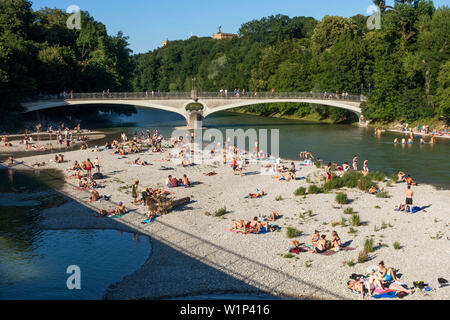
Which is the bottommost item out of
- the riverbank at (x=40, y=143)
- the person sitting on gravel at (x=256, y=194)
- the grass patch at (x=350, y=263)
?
the grass patch at (x=350, y=263)

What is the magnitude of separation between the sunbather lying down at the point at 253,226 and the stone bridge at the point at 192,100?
4867 cm

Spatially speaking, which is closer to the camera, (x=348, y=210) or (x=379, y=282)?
(x=379, y=282)

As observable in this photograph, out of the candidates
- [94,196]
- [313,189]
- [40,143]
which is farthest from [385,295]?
[40,143]

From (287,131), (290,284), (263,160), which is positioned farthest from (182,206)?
(287,131)

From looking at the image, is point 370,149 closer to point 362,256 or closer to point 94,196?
point 94,196

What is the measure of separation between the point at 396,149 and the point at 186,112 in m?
35.0

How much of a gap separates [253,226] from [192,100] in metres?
50.3

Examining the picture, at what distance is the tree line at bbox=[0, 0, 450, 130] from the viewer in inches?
2213

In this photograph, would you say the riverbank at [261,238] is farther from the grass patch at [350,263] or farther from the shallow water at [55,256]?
the shallow water at [55,256]

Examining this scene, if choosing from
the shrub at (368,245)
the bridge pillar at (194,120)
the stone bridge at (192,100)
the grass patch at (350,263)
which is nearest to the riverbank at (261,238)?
the grass patch at (350,263)

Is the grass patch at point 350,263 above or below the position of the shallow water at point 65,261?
above

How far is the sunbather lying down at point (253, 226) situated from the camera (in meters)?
19.9

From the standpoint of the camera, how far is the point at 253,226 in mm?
20047

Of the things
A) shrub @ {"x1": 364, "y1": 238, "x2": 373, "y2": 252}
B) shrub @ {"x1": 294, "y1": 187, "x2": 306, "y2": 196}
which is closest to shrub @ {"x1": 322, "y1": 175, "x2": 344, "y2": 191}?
shrub @ {"x1": 294, "y1": 187, "x2": 306, "y2": 196}
